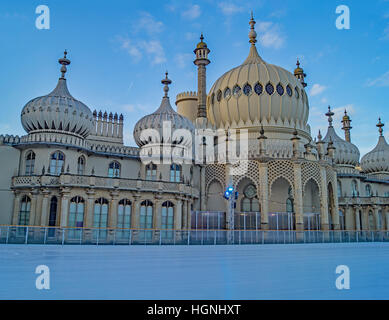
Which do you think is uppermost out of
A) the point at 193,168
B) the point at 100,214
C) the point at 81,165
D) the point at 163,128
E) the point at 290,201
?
the point at 163,128

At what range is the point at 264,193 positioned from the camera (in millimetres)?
31766

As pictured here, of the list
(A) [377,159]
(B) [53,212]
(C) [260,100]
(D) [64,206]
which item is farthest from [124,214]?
(A) [377,159]

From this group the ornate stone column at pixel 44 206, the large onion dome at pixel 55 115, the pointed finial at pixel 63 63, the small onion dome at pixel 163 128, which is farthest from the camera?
the small onion dome at pixel 163 128

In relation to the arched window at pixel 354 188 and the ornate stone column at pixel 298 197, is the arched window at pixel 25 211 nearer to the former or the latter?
the ornate stone column at pixel 298 197

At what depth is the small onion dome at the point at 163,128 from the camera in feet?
103

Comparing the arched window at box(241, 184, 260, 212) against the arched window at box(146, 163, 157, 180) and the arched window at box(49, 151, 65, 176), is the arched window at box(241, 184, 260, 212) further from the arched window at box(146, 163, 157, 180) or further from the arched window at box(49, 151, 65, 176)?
the arched window at box(49, 151, 65, 176)

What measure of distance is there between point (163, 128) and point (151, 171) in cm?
397

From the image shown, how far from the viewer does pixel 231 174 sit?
107 feet

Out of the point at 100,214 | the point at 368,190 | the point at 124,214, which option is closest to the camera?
the point at 100,214

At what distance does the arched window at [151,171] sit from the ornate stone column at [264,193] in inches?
376

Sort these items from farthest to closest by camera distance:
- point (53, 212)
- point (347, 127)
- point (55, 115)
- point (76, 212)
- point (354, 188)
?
point (347, 127) < point (354, 188) < point (55, 115) < point (53, 212) < point (76, 212)

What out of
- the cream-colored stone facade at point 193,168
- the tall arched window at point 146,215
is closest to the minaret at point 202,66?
the cream-colored stone facade at point 193,168

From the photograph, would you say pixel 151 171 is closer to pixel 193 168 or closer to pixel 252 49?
pixel 193 168
